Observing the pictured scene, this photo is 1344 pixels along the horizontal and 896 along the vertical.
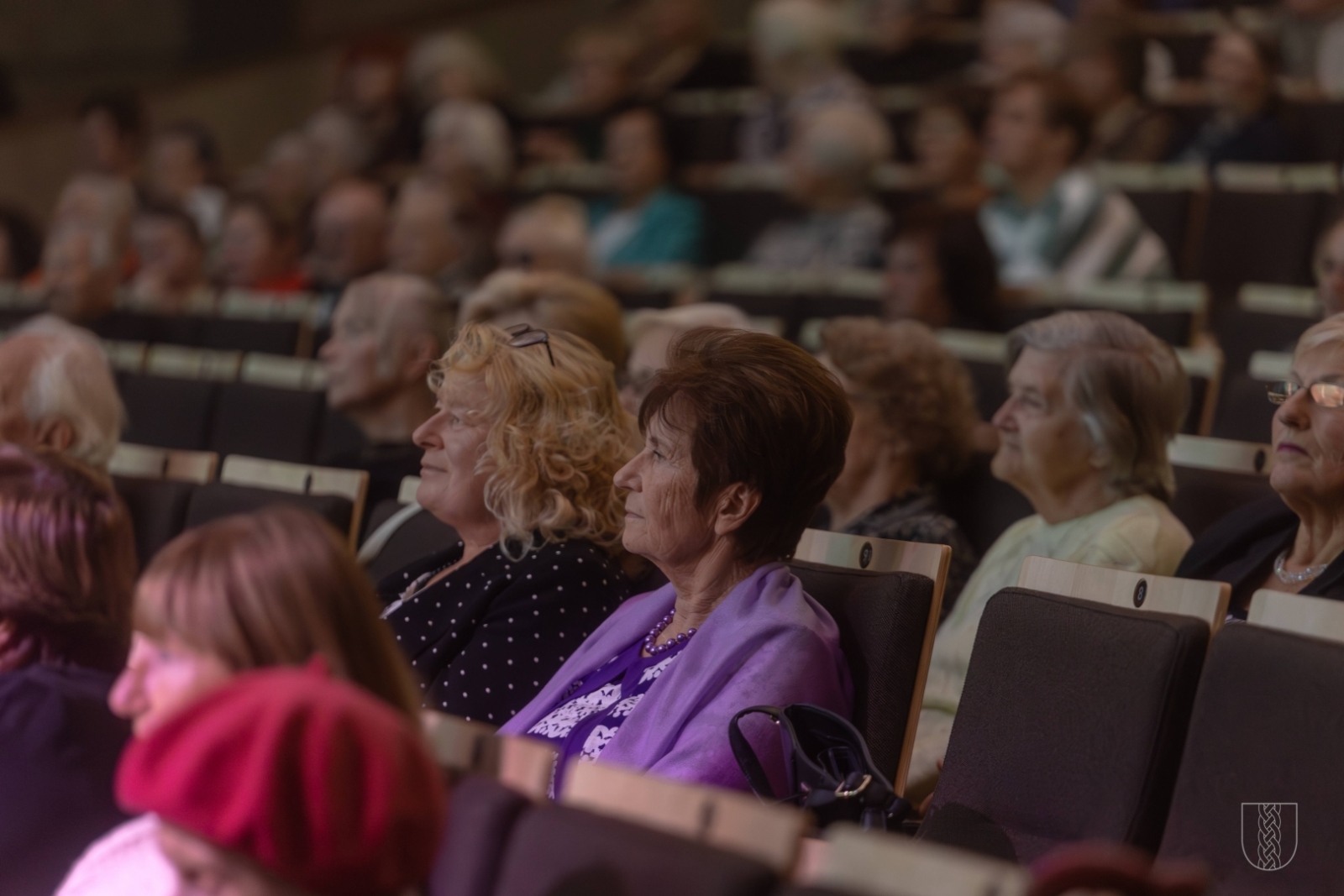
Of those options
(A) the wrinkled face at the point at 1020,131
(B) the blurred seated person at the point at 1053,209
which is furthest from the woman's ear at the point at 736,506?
(A) the wrinkled face at the point at 1020,131

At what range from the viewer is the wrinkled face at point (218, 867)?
908mm

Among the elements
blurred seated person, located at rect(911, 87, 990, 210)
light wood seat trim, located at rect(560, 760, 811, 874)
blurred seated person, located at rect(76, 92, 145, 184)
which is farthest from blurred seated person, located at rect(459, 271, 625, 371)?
blurred seated person, located at rect(76, 92, 145, 184)

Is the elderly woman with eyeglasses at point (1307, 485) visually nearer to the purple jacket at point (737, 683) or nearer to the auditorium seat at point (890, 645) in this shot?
the auditorium seat at point (890, 645)

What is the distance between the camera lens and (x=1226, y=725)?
1376 mm

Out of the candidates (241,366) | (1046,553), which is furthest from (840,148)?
(1046,553)

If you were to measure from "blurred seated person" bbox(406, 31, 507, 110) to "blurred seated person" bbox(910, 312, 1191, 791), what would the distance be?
14.9ft

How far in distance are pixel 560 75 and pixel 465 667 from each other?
21.4 feet

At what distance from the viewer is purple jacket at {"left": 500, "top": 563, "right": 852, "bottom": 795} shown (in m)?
1.56

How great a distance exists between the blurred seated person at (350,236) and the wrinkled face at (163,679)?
382cm

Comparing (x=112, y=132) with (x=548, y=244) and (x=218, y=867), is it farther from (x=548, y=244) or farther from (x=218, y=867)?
(x=218, y=867)

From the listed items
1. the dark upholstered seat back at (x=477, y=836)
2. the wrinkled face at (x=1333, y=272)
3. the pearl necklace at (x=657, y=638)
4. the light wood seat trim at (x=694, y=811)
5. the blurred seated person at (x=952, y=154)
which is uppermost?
the blurred seated person at (x=952, y=154)

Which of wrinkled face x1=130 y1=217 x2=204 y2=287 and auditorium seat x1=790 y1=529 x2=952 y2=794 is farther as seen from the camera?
wrinkled face x1=130 y1=217 x2=204 y2=287

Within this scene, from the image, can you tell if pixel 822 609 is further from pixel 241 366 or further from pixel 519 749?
pixel 241 366

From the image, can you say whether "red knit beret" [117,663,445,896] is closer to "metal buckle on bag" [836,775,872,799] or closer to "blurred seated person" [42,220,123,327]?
"metal buckle on bag" [836,775,872,799]
